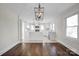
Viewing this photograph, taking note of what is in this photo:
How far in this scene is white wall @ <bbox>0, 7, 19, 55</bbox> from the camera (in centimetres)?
323

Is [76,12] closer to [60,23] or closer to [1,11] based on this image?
[60,23]

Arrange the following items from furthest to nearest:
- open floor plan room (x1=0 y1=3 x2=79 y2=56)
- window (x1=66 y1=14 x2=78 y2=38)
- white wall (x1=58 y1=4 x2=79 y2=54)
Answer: window (x1=66 y1=14 x2=78 y2=38), white wall (x1=58 y1=4 x2=79 y2=54), open floor plan room (x1=0 y1=3 x2=79 y2=56)

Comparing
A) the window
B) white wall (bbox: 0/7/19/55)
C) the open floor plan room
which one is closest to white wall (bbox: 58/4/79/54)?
the open floor plan room

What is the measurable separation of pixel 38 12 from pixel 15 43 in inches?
66.7

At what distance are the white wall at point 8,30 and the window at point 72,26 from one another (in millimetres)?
2102

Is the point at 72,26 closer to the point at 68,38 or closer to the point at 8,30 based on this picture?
the point at 68,38

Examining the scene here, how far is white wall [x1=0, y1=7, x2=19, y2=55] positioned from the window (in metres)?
2.10

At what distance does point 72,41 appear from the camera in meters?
3.52

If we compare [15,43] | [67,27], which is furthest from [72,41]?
[15,43]

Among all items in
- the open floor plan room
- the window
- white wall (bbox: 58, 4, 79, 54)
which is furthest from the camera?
the window

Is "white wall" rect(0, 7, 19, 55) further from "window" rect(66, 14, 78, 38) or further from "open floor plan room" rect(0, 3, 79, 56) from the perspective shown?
"window" rect(66, 14, 78, 38)

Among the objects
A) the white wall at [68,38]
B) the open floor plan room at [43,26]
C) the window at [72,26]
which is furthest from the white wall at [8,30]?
the window at [72,26]

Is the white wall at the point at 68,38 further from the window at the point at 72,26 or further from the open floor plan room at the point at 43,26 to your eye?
the window at the point at 72,26

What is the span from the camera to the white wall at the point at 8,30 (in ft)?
10.6
